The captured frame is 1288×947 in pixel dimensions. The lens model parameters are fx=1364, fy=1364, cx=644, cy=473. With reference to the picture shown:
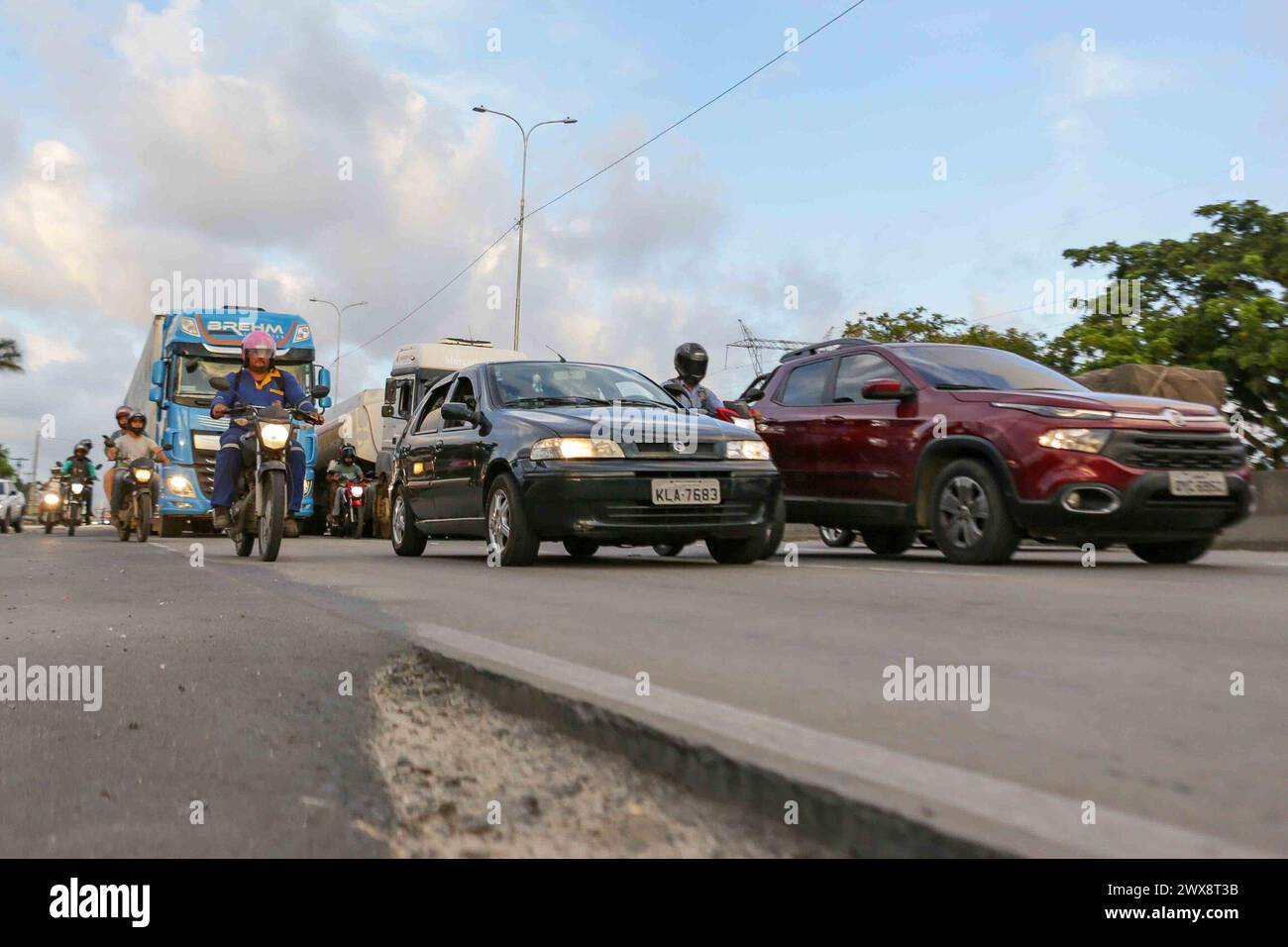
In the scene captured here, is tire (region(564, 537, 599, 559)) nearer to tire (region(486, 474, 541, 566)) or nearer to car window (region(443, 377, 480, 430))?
car window (region(443, 377, 480, 430))

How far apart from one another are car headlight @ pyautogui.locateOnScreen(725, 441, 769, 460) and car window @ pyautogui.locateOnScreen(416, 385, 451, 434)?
330 centimetres

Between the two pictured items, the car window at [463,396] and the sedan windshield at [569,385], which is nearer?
the sedan windshield at [569,385]

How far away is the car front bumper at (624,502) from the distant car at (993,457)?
1317 mm

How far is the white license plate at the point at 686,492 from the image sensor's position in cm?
946

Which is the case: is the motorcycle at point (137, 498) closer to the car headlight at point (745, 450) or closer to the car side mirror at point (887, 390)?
the car headlight at point (745, 450)

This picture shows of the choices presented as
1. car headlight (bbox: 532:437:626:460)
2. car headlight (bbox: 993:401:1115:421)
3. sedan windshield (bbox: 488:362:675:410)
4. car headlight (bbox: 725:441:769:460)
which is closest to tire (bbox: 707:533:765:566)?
car headlight (bbox: 725:441:769:460)

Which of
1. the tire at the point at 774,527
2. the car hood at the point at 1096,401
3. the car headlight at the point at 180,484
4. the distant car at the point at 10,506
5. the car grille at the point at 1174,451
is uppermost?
the car hood at the point at 1096,401

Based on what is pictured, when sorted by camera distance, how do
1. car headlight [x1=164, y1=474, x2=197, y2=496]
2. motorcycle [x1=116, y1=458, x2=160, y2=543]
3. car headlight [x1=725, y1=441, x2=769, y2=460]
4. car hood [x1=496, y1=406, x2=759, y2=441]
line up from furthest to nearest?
car headlight [x1=164, y1=474, x2=197, y2=496]
motorcycle [x1=116, y1=458, x2=160, y2=543]
car headlight [x1=725, y1=441, x2=769, y2=460]
car hood [x1=496, y1=406, x2=759, y2=441]

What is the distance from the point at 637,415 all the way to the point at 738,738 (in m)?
7.14

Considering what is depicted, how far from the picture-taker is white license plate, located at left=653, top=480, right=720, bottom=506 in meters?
9.46

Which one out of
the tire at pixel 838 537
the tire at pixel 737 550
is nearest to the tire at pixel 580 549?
the tire at pixel 737 550
